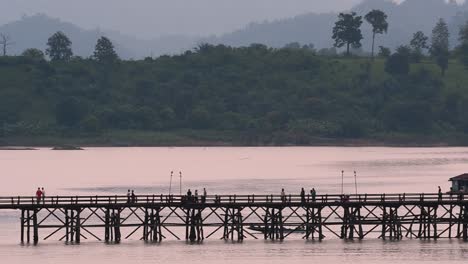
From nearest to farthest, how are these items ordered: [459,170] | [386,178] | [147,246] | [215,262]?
[215,262] < [147,246] < [386,178] < [459,170]

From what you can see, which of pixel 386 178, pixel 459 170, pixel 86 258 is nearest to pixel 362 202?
pixel 86 258

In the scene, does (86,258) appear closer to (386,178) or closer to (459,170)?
(386,178)

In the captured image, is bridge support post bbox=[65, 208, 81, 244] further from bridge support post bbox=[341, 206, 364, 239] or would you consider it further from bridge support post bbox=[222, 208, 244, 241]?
bridge support post bbox=[341, 206, 364, 239]

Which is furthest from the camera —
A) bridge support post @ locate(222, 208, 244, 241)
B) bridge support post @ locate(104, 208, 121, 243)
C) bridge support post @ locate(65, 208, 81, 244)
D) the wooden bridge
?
bridge support post @ locate(222, 208, 244, 241)

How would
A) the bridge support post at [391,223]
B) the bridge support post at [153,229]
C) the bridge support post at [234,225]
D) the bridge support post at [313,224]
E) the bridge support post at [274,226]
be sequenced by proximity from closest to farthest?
the bridge support post at [234,225], the bridge support post at [153,229], the bridge support post at [313,224], the bridge support post at [274,226], the bridge support post at [391,223]

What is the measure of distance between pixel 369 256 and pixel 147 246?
14.8 m

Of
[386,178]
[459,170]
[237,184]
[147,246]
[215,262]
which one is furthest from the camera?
[459,170]

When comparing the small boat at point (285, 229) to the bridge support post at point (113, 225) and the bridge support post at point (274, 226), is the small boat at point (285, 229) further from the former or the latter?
the bridge support post at point (113, 225)

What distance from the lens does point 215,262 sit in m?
81.8

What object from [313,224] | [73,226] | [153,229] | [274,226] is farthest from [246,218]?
[73,226]

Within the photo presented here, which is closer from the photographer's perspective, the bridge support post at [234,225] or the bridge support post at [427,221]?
the bridge support post at [234,225]

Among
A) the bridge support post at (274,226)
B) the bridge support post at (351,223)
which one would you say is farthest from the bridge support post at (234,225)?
the bridge support post at (351,223)

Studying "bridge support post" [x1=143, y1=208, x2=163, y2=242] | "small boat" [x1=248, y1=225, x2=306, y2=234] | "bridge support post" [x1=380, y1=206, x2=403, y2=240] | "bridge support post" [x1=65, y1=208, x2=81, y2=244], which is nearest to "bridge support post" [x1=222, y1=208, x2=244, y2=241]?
"small boat" [x1=248, y1=225, x2=306, y2=234]

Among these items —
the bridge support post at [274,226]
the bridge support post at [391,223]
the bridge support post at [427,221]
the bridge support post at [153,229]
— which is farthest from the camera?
the bridge support post at [391,223]
